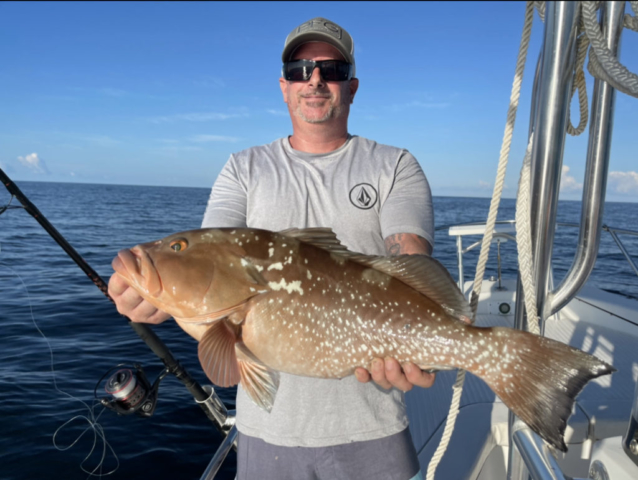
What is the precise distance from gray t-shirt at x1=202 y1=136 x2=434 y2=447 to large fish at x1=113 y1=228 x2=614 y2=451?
0.36m

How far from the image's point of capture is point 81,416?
6672 mm

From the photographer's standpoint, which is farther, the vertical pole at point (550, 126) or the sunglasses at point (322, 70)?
the sunglasses at point (322, 70)

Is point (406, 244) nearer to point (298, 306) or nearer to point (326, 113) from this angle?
point (298, 306)

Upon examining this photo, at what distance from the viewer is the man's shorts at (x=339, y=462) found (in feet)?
7.91

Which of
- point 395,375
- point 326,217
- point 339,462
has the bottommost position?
point 339,462

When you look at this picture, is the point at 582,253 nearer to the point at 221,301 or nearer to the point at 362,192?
the point at 362,192

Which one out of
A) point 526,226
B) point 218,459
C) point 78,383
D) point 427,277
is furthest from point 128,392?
point 78,383

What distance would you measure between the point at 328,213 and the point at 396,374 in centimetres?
105

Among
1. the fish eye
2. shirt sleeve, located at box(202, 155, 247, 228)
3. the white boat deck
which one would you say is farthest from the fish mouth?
the white boat deck

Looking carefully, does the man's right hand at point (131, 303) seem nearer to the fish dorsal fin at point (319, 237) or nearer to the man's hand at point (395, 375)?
the fish dorsal fin at point (319, 237)

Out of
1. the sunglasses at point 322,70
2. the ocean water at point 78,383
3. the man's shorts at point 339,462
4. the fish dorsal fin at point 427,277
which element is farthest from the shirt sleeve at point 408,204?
the ocean water at point 78,383

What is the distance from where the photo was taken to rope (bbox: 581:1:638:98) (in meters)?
1.27

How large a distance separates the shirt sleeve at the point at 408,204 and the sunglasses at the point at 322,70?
694 millimetres

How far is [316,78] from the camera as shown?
279 cm
